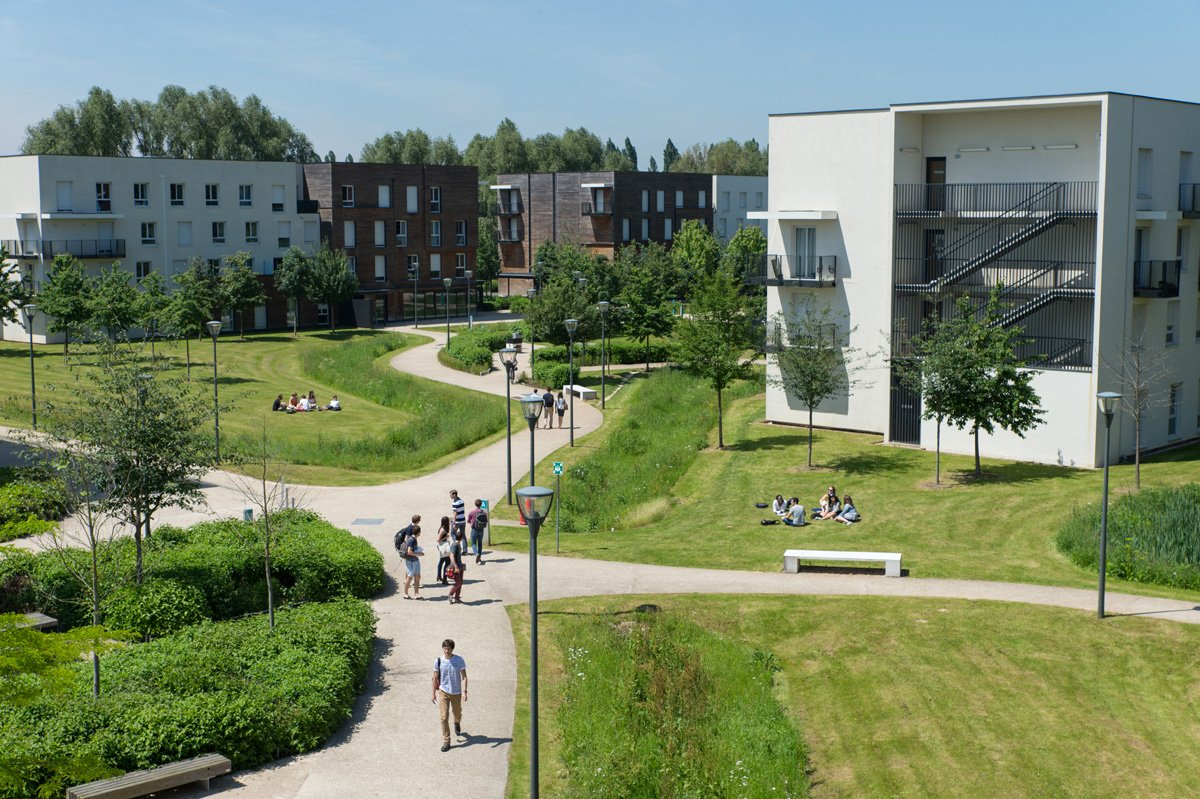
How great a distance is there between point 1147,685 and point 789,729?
6041mm

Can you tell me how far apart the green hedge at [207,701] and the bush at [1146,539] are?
1500 centimetres

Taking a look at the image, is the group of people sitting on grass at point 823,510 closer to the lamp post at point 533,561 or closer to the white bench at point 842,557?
the white bench at point 842,557

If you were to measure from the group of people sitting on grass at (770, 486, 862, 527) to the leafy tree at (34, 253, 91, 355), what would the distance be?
31.0 m

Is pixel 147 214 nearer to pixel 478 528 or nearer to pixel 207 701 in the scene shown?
pixel 478 528

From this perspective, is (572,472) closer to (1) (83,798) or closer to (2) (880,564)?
(2) (880,564)

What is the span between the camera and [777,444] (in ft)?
129

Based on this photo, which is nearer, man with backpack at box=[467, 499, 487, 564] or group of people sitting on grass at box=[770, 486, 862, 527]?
man with backpack at box=[467, 499, 487, 564]

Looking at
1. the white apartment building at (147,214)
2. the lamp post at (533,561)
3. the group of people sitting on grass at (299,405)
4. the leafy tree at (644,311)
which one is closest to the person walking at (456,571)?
the lamp post at (533,561)

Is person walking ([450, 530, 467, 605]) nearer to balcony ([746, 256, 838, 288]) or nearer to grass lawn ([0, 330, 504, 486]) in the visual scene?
grass lawn ([0, 330, 504, 486])

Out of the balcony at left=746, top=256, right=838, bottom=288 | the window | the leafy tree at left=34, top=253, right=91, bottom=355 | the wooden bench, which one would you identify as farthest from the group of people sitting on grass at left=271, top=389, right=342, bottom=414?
the wooden bench

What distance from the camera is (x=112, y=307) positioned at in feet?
162

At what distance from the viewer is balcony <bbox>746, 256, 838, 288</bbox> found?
40719 millimetres

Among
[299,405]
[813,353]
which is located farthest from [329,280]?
[813,353]

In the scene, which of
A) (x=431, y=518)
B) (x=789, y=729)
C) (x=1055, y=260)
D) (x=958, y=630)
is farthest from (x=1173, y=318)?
(x=789, y=729)
